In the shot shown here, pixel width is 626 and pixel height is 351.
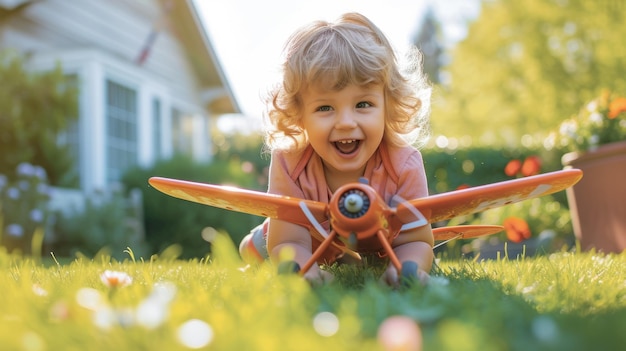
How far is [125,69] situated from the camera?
9969mm

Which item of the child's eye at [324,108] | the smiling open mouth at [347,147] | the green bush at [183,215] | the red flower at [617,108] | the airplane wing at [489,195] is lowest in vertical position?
the green bush at [183,215]

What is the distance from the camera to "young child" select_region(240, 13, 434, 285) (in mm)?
2492

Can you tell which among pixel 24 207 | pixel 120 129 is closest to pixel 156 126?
pixel 120 129

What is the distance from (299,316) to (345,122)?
1.23 m

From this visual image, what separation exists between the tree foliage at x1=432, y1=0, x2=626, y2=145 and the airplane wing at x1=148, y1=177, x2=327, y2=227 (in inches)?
611

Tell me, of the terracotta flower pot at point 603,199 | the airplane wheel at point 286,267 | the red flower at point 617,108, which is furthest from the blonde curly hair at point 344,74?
the red flower at point 617,108

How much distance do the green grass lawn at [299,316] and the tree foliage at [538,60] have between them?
16036mm

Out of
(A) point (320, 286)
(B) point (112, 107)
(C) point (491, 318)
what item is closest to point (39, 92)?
(B) point (112, 107)

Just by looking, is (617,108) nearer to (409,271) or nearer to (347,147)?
(347,147)

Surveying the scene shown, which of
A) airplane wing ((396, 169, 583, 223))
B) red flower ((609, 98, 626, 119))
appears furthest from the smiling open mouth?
red flower ((609, 98, 626, 119))

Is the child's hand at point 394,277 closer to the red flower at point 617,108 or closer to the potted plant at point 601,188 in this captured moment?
the potted plant at point 601,188

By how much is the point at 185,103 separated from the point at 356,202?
37.0 feet

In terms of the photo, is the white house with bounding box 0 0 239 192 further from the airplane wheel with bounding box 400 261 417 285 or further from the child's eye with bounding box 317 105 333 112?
the airplane wheel with bounding box 400 261 417 285

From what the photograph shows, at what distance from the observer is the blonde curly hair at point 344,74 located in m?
2.51
